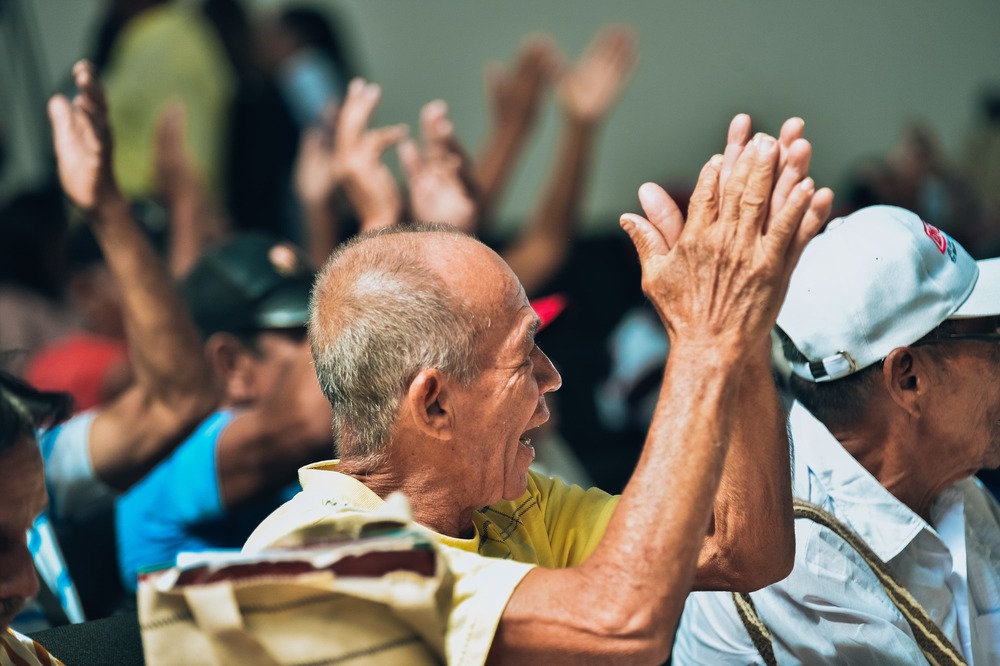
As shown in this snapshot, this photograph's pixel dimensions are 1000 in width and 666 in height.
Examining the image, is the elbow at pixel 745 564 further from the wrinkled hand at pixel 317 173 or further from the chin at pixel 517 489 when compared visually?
the wrinkled hand at pixel 317 173

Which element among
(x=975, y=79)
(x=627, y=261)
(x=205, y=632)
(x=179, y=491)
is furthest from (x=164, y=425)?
(x=975, y=79)

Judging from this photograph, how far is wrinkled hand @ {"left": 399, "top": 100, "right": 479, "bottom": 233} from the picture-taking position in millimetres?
3174

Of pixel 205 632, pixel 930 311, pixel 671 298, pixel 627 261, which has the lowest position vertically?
pixel 627 261

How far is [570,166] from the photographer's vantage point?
389 cm

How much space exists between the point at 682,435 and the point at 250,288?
180 cm

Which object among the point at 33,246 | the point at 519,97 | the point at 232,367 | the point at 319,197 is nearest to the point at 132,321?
the point at 232,367

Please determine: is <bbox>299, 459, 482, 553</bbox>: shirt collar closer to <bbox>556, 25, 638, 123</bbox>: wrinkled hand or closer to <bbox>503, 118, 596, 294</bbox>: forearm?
<bbox>503, 118, 596, 294</bbox>: forearm

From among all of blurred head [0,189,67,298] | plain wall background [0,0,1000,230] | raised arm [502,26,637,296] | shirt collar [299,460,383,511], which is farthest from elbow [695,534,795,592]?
plain wall background [0,0,1000,230]

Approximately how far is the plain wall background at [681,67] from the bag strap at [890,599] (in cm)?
497

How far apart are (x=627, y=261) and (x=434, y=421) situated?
15.7 ft

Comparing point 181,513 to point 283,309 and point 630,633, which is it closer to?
point 283,309

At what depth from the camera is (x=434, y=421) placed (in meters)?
1.53

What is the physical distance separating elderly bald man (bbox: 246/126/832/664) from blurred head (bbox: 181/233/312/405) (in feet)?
4.11

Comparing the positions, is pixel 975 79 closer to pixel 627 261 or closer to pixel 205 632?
pixel 627 261
